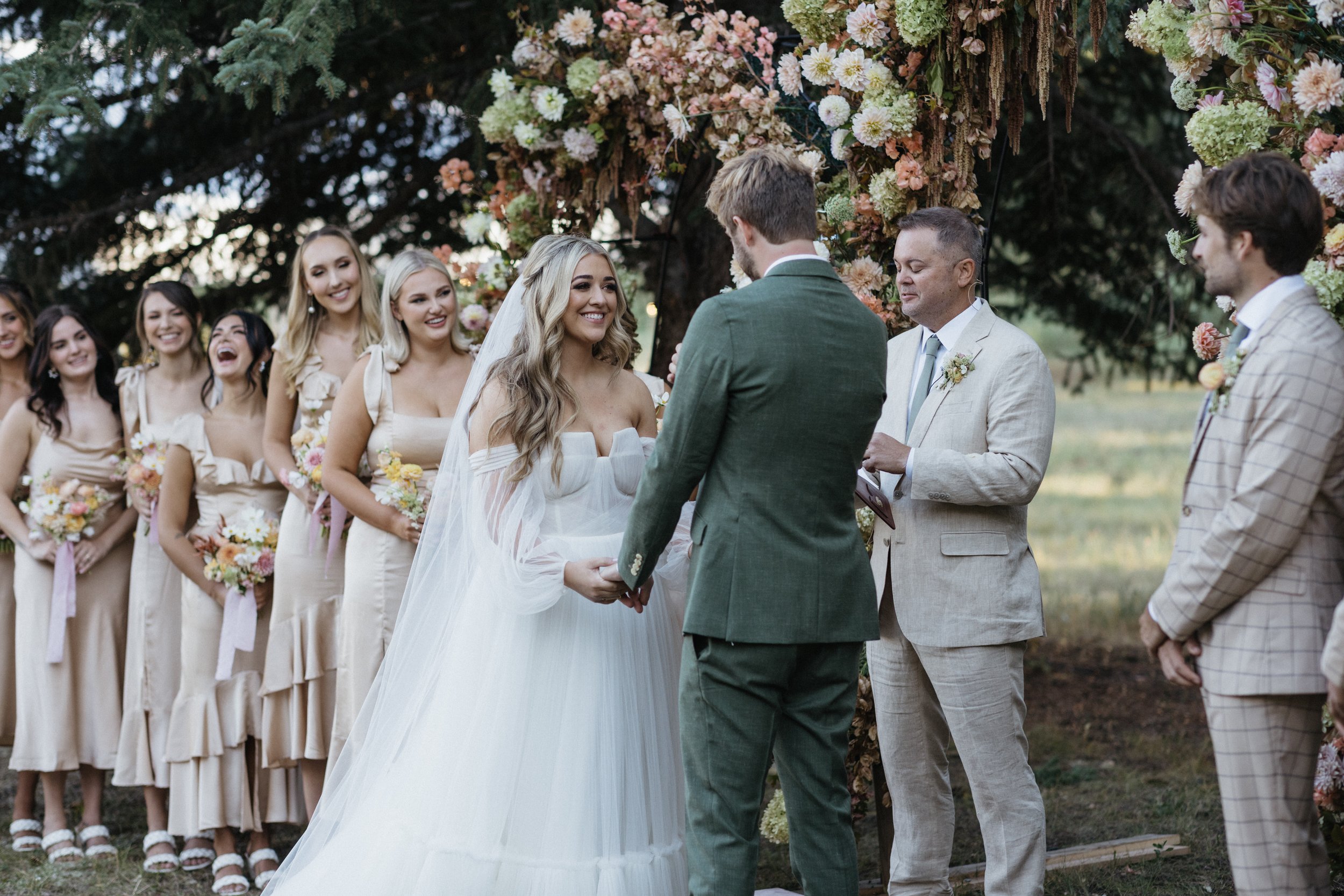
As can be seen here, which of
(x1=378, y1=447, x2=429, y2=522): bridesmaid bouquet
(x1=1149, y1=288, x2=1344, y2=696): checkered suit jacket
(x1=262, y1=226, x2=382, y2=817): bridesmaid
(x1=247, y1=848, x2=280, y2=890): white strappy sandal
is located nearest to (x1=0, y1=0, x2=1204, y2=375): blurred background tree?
(x1=262, y1=226, x2=382, y2=817): bridesmaid

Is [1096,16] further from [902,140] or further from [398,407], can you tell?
[398,407]

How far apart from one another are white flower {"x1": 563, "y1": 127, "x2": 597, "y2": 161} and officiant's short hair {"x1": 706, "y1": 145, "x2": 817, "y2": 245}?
7.80ft

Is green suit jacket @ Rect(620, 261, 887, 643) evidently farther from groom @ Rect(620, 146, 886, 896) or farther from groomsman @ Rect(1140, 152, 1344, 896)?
groomsman @ Rect(1140, 152, 1344, 896)

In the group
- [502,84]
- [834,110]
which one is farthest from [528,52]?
[834,110]

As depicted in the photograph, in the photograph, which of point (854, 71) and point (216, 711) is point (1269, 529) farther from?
point (216, 711)

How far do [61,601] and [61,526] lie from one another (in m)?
0.33

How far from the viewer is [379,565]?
181 inches

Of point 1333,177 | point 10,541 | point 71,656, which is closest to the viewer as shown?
point 1333,177

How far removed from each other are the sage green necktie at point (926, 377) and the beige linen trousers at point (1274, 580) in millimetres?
1101

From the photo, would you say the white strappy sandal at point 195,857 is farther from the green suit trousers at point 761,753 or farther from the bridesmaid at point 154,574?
the green suit trousers at point 761,753

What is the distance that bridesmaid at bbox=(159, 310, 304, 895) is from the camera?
199 inches

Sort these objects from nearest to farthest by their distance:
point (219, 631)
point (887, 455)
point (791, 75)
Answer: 1. point (887, 455)
2. point (791, 75)
3. point (219, 631)

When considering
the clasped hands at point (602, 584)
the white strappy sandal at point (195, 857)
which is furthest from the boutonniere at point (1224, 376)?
the white strappy sandal at point (195, 857)

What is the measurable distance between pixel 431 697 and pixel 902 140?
241cm
